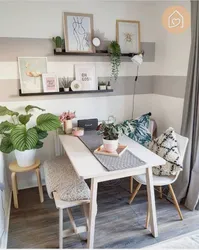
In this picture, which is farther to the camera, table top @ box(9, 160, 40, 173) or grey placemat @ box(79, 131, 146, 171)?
table top @ box(9, 160, 40, 173)

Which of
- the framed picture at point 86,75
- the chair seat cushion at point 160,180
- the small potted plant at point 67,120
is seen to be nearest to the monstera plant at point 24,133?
the small potted plant at point 67,120

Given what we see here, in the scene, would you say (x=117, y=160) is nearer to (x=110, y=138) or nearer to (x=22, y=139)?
(x=110, y=138)

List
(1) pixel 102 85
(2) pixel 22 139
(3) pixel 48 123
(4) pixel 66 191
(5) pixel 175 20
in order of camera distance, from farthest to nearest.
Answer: (1) pixel 102 85 → (5) pixel 175 20 → (3) pixel 48 123 → (2) pixel 22 139 → (4) pixel 66 191

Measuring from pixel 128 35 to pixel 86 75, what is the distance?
2.54ft

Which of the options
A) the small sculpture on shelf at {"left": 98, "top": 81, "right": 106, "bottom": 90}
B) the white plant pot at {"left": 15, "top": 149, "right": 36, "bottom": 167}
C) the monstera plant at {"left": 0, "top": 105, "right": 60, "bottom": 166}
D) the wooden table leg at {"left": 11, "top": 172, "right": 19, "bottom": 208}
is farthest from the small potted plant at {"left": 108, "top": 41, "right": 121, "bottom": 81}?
the wooden table leg at {"left": 11, "top": 172, "right": 19, "bottom": 208}

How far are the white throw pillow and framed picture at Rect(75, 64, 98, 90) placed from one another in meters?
1.10

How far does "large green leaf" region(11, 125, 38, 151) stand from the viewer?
1.81 metres

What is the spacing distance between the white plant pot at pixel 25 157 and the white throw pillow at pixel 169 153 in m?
1.34

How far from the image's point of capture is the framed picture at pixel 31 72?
225cm

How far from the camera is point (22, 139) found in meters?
1.83

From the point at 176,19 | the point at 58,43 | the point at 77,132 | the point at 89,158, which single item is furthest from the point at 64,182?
the point at 176,19

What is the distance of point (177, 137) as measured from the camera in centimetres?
199

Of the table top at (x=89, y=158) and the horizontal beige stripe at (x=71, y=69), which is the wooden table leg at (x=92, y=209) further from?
the horizontal beige stripe at (x=71, y=69)

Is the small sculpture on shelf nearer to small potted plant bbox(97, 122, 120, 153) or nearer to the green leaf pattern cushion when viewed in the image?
the green leaf pattern cushion
